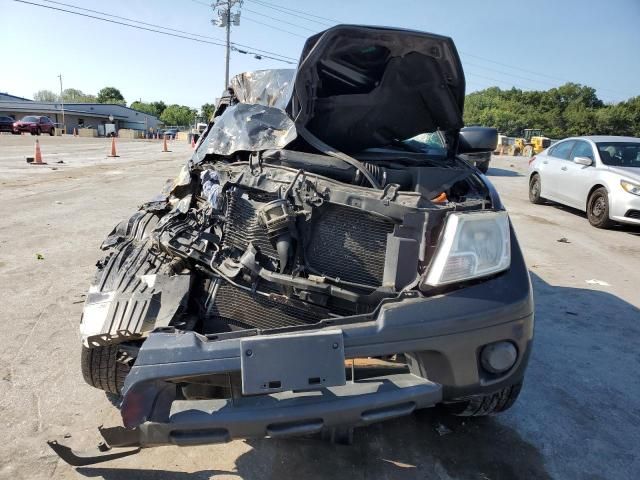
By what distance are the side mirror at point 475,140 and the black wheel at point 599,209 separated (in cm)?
568

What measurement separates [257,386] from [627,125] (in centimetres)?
7366


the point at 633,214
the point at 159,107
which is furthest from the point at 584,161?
the point at 159,107

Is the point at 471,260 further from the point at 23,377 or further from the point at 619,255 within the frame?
the point at 619,255

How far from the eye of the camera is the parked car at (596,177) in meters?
7.51

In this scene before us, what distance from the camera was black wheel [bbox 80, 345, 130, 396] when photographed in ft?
7.47

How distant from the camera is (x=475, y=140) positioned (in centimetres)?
338

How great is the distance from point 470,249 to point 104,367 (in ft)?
6.12

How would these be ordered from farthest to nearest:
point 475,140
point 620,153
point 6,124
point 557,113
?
1. point 557,113
2. point 6,124
3. point 620,153
4. point 475,140

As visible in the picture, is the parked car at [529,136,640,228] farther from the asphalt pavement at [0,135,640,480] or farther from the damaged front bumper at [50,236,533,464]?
the damaged front bumper at [50,236,533,464]

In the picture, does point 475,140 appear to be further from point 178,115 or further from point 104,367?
point 178,115

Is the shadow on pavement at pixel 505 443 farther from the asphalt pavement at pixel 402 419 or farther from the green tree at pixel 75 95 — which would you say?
the green tree at pixel 75 95

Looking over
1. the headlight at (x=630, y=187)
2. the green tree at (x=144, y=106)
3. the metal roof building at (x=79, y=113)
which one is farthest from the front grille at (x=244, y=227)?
the green tree at (x=144, y=106)

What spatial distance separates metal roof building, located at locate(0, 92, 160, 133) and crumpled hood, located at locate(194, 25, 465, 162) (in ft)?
210

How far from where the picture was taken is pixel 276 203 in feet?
6.75
